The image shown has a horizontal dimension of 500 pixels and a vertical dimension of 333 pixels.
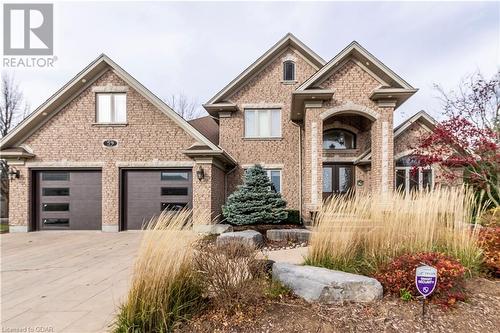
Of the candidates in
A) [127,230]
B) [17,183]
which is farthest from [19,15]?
[127,230]

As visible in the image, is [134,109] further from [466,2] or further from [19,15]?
[466,2]

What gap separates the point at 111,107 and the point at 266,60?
23.6 feet

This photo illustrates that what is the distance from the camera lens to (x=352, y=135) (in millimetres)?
13555

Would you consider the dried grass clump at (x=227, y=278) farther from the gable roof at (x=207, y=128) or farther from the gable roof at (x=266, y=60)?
the gable roof at (x=207, y=128)

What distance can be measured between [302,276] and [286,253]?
3.12 metres

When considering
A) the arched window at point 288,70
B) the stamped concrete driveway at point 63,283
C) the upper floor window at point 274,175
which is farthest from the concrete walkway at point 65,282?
the arched window at point 288,70

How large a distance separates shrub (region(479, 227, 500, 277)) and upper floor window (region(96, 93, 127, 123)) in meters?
11.8

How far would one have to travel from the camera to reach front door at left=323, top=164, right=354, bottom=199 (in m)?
13.4

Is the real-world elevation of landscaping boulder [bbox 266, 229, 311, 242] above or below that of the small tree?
below

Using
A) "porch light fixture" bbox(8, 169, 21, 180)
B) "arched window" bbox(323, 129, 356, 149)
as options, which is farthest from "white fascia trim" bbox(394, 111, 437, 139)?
"porch light fixture" bbox(8, 169, 21, 180)

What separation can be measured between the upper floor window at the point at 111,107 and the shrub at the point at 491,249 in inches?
464

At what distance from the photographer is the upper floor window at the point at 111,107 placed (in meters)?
11.8

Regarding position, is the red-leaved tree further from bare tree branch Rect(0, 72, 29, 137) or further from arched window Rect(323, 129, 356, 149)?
bare tree branch Rect(0, 72, 29, 137)

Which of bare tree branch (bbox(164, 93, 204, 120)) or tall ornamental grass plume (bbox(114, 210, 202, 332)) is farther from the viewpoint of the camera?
bare tree branch (bbox(164, 93, 204, 120))
